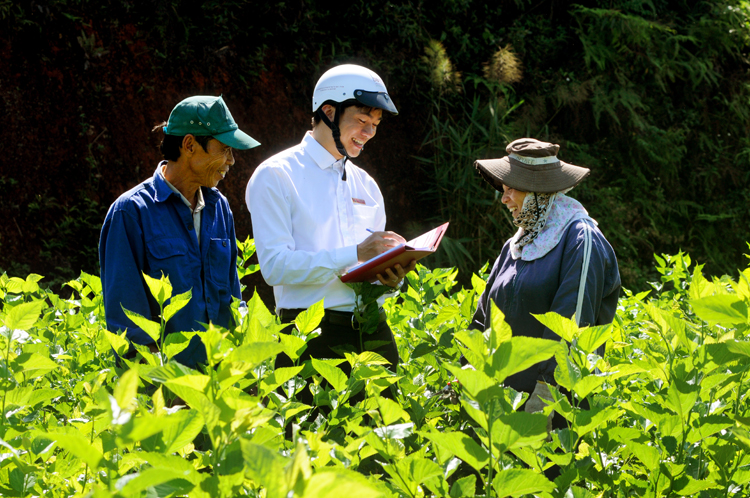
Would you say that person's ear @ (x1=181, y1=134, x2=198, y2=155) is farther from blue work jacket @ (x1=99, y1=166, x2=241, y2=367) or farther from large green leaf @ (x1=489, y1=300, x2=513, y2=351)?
large green leaf @ (x1=489, y1=300, x2=513, y2=351)

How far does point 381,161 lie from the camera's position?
7.12m

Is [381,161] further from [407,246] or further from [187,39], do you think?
[407,246]

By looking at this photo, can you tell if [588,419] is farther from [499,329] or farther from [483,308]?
[483,308]

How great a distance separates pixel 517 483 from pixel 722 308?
396 mm

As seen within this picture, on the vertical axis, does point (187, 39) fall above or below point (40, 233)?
above

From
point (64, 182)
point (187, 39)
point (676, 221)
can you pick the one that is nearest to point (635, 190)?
point (676, 221)

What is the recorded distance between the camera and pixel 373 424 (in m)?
1.17

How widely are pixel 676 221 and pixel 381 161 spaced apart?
4.34 meters

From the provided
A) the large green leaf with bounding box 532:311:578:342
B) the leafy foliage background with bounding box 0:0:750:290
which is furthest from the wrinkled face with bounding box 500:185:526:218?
the leafy foliage background with bounding box 0:0:750:290

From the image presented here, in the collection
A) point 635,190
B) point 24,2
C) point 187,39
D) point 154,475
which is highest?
point 24,2

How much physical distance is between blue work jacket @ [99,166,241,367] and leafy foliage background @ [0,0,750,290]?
3225 millimetres

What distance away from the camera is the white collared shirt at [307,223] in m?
2.22

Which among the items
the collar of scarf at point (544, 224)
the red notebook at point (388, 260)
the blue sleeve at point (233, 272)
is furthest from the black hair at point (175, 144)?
the collar of scarf at point (544, 224)

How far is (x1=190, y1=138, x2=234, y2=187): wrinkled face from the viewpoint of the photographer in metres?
2.31
